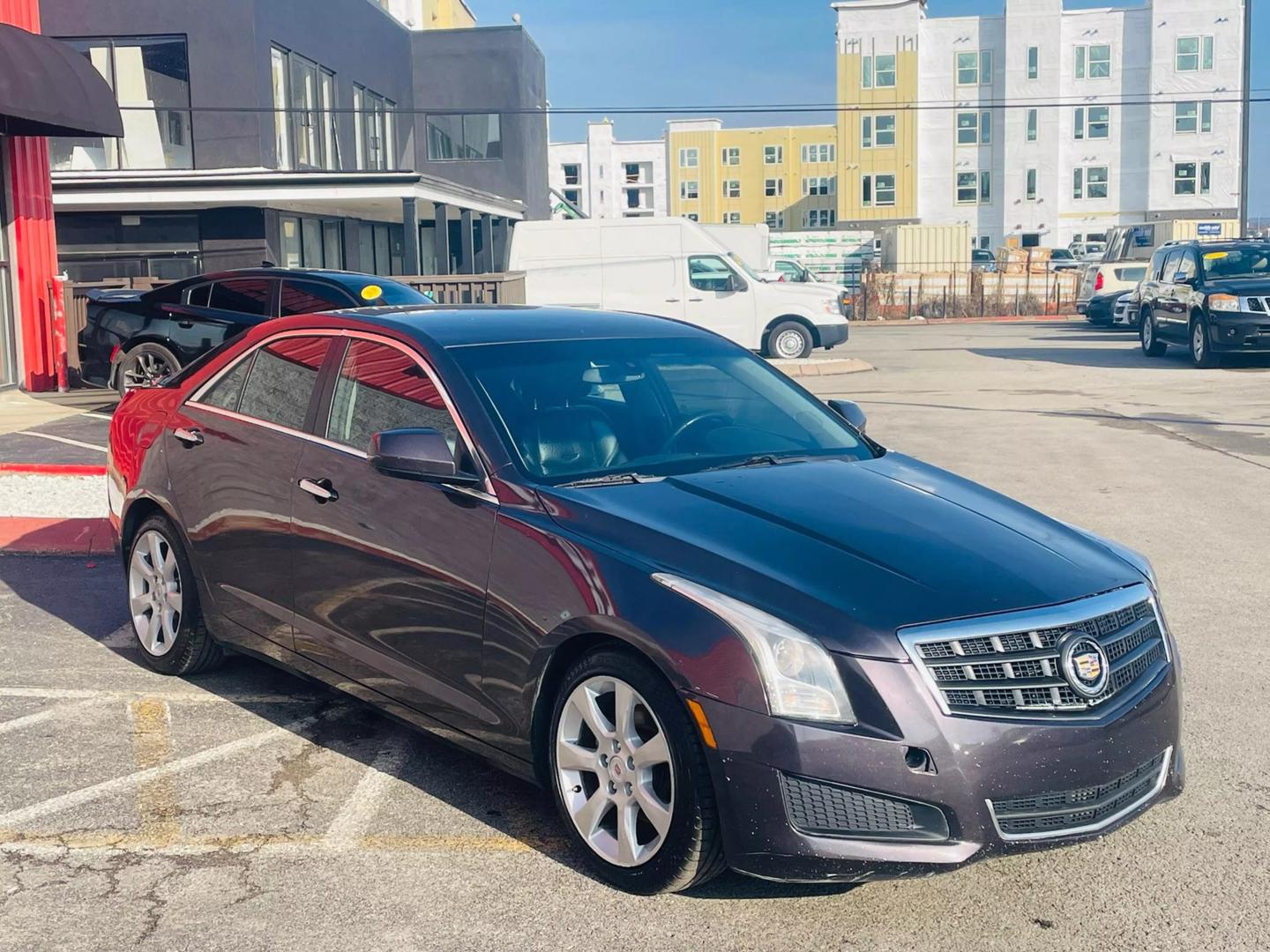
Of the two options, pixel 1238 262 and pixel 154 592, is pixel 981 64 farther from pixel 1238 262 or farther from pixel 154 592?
pixel 154 592

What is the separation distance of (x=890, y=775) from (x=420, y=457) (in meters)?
1.85

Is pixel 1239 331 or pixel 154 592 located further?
pixel 1239 331

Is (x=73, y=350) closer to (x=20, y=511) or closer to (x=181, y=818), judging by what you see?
(x=20, y=511)

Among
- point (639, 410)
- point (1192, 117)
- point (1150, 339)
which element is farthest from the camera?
point (1192, 117)

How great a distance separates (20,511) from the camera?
997 centimetres

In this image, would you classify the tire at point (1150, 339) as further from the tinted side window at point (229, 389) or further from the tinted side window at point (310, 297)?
the tinted side window at point (229, 389)

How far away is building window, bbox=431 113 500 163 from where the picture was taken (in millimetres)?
40812

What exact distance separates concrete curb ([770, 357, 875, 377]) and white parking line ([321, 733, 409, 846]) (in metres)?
17.2

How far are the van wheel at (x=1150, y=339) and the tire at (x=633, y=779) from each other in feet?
73.9

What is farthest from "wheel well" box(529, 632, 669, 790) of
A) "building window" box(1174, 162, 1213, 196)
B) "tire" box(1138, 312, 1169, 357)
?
"building window" box(1174, 162, 1213, 196)

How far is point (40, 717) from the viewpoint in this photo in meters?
5.84

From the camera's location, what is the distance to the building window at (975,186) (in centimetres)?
7644

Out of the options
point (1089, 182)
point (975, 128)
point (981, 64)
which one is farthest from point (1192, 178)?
point (981, 64)

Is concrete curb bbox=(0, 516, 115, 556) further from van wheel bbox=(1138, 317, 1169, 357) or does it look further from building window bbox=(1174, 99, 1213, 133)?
building window bbox=(1174, 99, 1213, 133)
